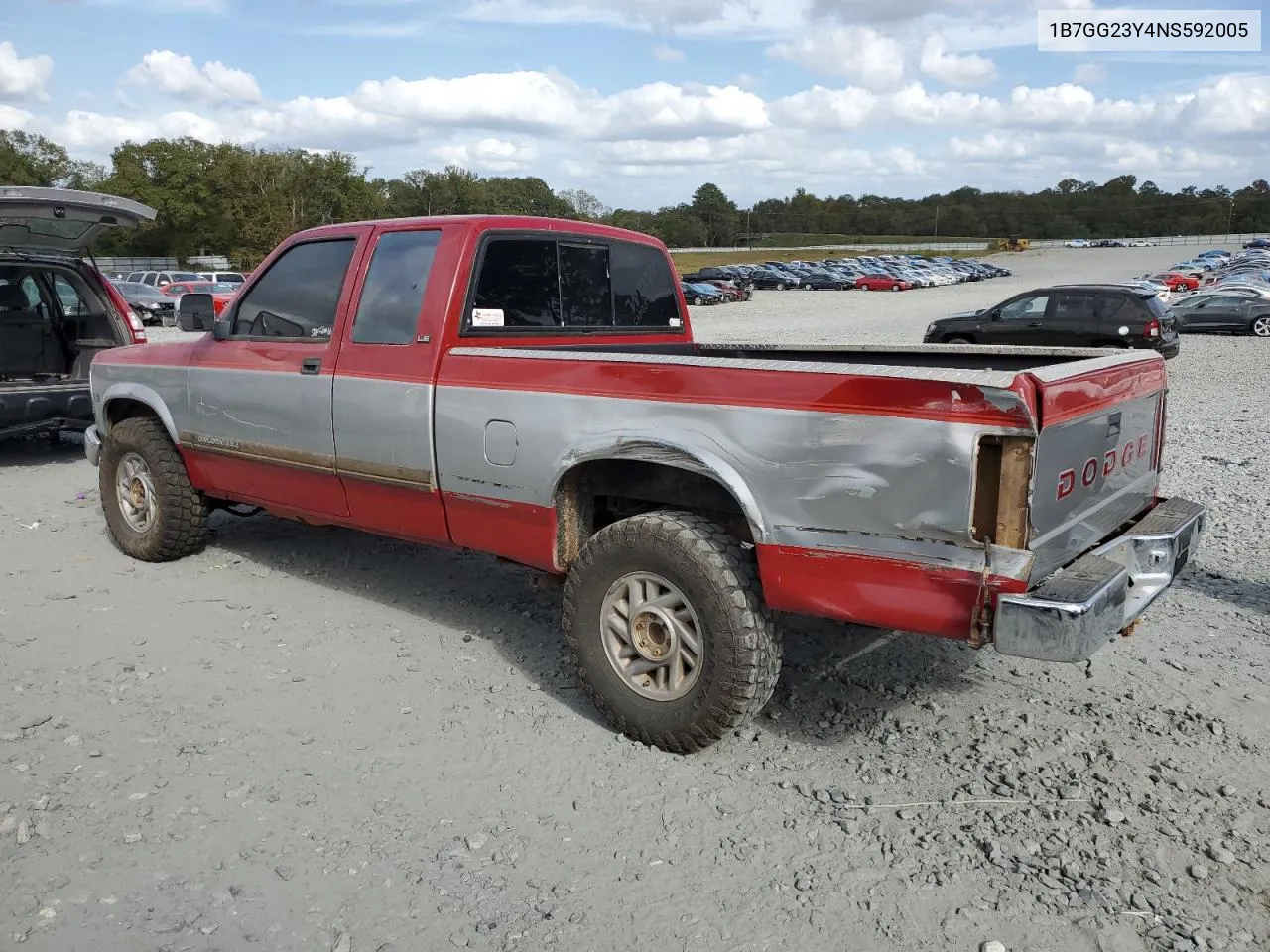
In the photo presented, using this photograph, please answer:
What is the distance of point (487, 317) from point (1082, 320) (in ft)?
54.7

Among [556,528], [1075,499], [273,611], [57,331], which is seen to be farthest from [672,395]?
[57,331]

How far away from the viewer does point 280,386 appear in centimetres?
509

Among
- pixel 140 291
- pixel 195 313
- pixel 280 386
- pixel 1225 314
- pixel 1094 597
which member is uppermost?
pixel 195 313

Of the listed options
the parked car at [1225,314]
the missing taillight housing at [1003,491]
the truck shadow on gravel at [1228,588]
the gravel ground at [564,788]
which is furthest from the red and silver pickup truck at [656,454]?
the parked car at [1225,314]

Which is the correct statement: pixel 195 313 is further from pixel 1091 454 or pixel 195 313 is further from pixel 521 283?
pixel 1091 454

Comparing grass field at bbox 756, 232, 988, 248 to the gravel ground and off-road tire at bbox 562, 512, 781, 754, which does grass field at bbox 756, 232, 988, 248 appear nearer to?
the gravel ground

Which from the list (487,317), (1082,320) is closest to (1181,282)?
(1082,320)

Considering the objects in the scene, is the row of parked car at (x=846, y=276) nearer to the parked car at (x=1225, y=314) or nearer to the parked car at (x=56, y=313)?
the parked car at (x=1225, y=314)

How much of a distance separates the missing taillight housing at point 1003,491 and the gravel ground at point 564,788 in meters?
0.99

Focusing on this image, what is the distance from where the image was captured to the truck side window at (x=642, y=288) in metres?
5.41

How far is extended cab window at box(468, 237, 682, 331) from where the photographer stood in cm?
469

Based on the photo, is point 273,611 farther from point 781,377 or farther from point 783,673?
point 781,377

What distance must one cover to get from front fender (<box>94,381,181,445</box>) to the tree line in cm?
2698

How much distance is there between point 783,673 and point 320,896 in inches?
89.1
